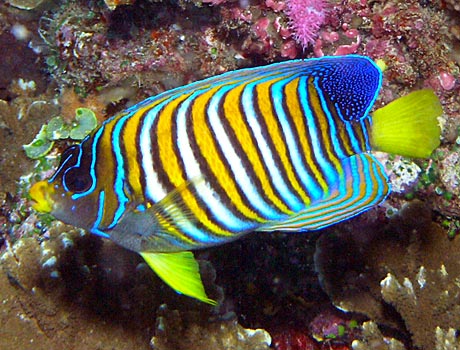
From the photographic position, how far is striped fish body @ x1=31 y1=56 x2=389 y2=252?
1796 millimetres

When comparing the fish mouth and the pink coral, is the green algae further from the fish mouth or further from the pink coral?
the fish mouth

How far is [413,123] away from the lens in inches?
71.1

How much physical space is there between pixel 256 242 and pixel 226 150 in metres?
2.11

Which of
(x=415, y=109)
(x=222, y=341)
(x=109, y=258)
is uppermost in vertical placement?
(x=415, y=109)

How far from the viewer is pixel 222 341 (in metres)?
3.21

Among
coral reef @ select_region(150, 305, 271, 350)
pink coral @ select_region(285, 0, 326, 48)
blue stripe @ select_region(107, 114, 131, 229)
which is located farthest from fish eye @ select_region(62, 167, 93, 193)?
pink coral @ select_region(285, 0, 326, 48)

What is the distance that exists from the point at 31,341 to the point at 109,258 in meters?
0.73

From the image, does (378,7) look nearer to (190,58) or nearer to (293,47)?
(293,47)

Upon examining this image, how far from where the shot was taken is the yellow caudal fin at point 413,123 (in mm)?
1789

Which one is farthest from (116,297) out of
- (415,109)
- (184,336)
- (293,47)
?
(415,109)

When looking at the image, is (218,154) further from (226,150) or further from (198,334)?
(198,334)

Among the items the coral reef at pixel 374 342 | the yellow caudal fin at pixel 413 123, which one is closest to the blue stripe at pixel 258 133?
the yellow caudal fin at pixel 413 123

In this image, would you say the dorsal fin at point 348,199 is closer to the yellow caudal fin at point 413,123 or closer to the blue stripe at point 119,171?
the yellow caudal fin at point 413,123

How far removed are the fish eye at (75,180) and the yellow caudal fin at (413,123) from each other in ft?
3.79
